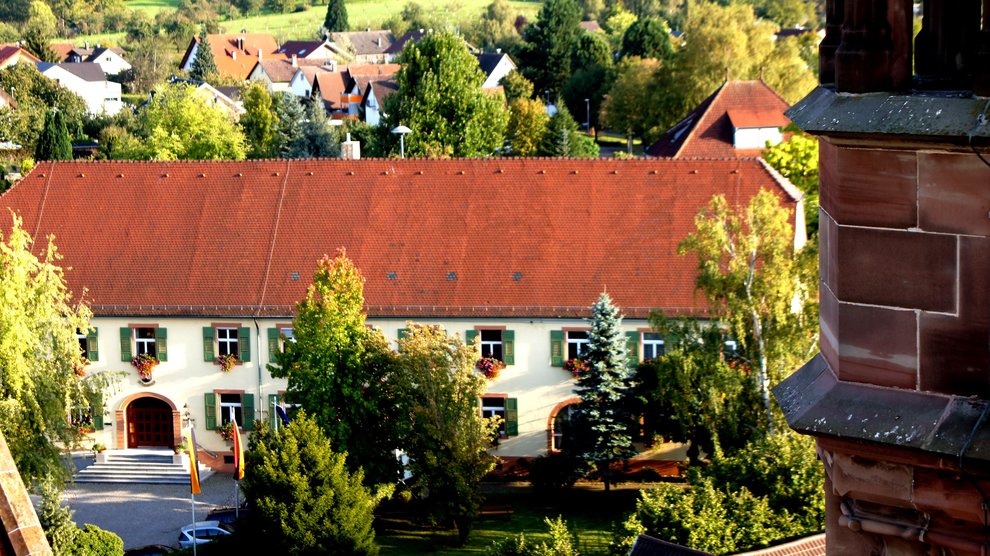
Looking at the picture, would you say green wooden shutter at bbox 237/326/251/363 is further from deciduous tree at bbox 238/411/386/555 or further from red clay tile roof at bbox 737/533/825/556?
red clay tile roof at bbox 737/533/825/556

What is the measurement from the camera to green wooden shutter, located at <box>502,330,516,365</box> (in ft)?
107

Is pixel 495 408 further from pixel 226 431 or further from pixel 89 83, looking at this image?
pixel 89 83

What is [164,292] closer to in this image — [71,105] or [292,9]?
[71,105]

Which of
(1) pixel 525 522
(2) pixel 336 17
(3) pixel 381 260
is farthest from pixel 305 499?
(2) pixel 336 17

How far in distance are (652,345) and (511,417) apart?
11.4ft

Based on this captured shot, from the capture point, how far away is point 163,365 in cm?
3384

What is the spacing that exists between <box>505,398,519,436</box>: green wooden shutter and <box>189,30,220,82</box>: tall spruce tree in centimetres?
8529

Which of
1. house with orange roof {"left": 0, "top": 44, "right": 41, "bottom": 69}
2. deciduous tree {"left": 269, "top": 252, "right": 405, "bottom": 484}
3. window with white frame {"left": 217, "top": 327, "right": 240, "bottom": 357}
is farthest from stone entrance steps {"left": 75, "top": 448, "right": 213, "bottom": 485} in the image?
house with orange roof {"left": 0, "top": 44, "right": 41, "bottom": 69}

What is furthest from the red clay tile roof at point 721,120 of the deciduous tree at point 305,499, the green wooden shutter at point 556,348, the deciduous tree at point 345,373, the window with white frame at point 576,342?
the deciduous tree at point 305,499

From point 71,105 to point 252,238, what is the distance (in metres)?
58.6

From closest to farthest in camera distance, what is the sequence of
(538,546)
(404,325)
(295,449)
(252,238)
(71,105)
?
(538,546)
(295,449)
(404,325)
(252,238)
(71,105)

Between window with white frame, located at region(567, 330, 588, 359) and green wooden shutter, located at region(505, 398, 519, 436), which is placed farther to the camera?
green wooden shutter, located at region(505, 398, 519, 436)

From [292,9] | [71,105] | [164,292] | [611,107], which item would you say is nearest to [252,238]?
[164,292]

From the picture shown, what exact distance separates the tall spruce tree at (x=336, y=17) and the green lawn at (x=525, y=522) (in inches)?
5350
